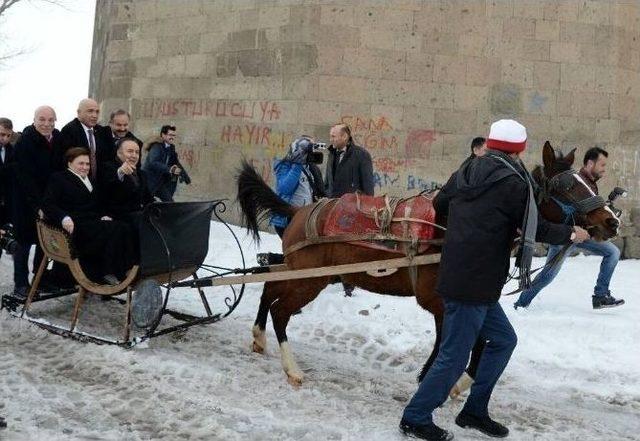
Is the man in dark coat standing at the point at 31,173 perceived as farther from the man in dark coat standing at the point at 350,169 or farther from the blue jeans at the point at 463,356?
the blue jeans at the point at 463,356

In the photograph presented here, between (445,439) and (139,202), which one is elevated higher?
(139,202)

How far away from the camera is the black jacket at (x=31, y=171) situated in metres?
6.50

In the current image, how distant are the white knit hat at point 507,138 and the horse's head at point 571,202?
0.47 meters

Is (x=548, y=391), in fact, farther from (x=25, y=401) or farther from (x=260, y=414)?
(x=25, y=401)

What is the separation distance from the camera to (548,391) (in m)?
5.25

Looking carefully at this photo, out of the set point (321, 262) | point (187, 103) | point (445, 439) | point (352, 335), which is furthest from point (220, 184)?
point (445, 439)

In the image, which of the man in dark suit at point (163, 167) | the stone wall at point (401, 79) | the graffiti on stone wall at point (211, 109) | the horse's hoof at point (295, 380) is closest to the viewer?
the horse's hoof at point (295, 380)

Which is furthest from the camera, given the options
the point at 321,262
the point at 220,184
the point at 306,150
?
the point at 220,184

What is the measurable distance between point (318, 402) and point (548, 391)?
1832mm

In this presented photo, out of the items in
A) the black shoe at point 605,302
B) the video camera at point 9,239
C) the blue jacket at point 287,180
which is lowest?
the video camera at point 9,239

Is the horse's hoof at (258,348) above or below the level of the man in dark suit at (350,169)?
below

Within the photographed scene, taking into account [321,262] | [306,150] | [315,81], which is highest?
[315,81]

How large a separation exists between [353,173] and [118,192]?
8.07ft

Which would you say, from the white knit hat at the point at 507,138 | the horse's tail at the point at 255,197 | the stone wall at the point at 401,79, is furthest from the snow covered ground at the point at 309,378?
the stone wall at the point at 401,79
